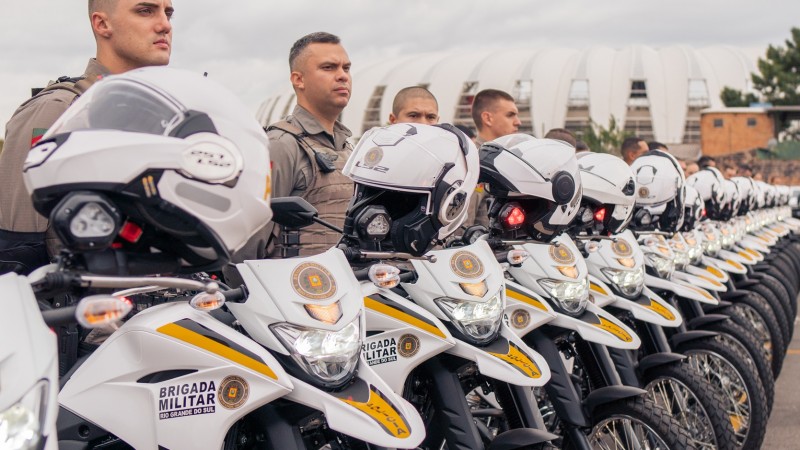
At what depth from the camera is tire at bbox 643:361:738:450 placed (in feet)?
15.0

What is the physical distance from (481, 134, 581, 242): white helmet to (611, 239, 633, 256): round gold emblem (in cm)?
83

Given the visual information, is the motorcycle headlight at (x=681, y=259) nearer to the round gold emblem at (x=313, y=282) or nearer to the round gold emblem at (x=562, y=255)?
the round gold emblem at (x=562, y=255)

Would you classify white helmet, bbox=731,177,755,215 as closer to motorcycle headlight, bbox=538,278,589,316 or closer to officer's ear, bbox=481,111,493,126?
officer's ear, bbox=481,111,493,126

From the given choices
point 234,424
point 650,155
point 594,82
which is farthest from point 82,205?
point 594,82

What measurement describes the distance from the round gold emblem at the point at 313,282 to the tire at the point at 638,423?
1593 mm

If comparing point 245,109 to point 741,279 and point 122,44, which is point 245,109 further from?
point 741,279

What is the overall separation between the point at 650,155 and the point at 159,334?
4831 mm

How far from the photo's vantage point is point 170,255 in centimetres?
242

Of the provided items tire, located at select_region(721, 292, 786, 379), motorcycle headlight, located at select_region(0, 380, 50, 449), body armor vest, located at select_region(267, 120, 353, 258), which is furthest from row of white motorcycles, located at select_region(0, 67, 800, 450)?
tire, located at select_region(721, 292, 786, 379)

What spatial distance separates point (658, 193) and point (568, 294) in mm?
2396

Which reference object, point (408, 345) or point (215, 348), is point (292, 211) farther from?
point (408, 345)

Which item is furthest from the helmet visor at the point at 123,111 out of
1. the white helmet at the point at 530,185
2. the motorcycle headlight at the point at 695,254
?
the motorcycle headlight at the point at 695,254

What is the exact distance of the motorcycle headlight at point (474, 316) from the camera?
3645mm

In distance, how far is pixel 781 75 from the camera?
168 ft
